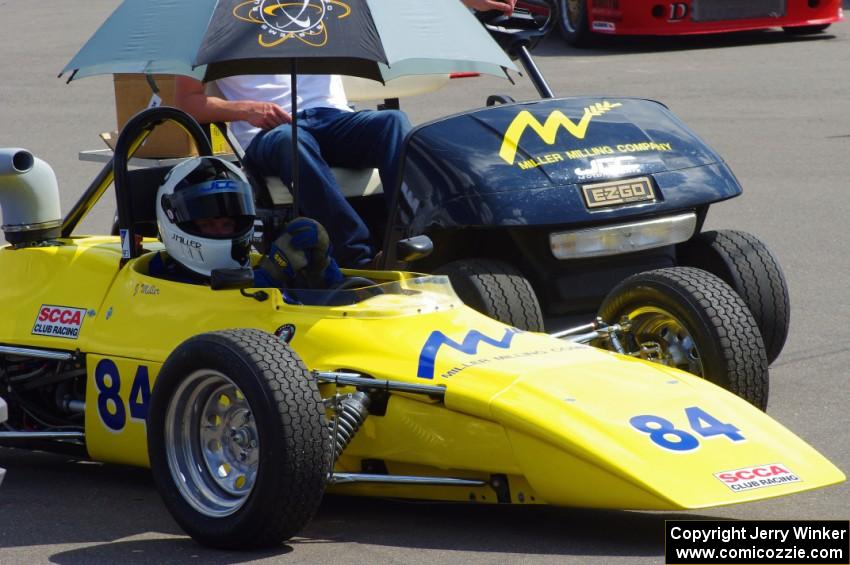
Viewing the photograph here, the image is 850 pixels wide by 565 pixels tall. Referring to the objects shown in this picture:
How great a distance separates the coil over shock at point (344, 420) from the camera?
5418 millimetres

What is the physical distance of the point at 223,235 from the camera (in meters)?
6.29

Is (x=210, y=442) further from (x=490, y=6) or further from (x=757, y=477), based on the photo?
(x=490, y=6)

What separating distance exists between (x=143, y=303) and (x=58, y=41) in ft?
46.7


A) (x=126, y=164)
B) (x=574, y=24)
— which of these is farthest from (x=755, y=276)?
(x=574, y=24)

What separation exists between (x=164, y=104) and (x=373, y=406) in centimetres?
486

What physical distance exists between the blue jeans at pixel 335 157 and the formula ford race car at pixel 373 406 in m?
1.18

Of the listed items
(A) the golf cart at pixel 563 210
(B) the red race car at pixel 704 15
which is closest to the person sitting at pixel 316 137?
(A) the golf cart at pixel 563 210

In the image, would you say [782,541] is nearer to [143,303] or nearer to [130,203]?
[143,303]

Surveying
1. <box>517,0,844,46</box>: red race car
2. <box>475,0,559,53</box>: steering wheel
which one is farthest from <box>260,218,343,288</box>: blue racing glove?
<box>517,0,844,46</box>: red race car

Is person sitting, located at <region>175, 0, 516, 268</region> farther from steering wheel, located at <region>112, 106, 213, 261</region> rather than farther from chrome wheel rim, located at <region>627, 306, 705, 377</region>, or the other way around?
chrome wheel rim, located at <region>627, 306, 705, 377</region>

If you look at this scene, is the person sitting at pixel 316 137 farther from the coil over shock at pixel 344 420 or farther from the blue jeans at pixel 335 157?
the coil over shock at pixel 344 420

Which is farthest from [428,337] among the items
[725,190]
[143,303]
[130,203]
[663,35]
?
[663,35]

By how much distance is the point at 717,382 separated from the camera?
20.7 ft

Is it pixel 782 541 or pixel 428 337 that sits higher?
pixel 428 337
